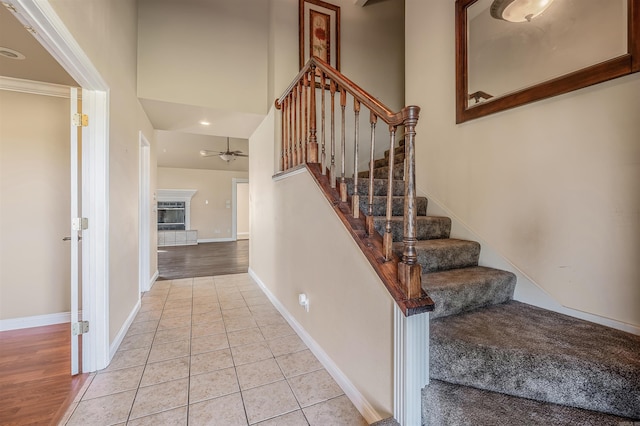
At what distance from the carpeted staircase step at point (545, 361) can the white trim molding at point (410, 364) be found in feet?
0.48

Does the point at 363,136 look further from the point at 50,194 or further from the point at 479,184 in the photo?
the point at 50,194

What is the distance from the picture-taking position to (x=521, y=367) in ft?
3.74

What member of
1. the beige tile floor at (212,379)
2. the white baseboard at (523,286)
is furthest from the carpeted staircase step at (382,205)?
the beige tile floor at (212,379)

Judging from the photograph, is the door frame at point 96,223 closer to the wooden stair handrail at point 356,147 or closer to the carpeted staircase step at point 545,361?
the wooden stair handrail at point 356,147

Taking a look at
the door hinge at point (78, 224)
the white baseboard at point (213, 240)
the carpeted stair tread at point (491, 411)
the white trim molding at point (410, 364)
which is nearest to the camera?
the carpeted stair tread at point (491, 411)

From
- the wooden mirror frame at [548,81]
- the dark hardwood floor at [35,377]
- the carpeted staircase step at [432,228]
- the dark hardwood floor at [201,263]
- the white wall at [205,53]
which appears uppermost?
the white wall at [205,53]

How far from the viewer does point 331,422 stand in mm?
1372

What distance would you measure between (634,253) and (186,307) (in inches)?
139

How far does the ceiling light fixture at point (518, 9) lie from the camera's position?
1695mm

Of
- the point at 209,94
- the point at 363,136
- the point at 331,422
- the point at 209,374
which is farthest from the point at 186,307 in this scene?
the point at 363,136

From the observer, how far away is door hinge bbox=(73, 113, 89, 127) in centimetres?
177

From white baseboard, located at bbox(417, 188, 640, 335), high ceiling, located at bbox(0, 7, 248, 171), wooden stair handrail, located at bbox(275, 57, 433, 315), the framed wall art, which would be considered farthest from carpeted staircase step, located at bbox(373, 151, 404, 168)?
high ceiling, located at bbox(0, 7, 248, 171)

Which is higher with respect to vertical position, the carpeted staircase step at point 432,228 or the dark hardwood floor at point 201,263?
the carpeted staircase step at point 432,228

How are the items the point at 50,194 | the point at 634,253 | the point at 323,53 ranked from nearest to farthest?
the point at 634,253
the point at 50,194
the point at 323,53
